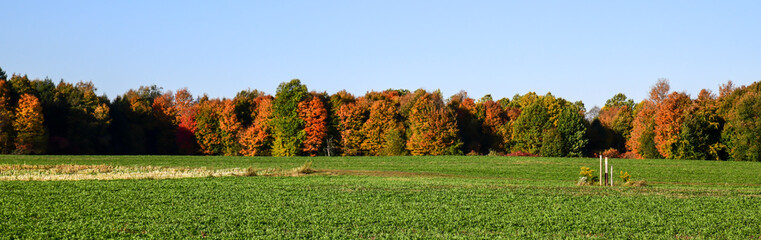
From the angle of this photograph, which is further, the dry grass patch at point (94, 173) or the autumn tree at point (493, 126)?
the autumn tree at point (493, 126)

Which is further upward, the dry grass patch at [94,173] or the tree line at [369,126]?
the tree line at [369,126]

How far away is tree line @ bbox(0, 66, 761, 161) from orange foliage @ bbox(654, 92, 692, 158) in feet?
0.31

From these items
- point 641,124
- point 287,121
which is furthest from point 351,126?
point 641,124

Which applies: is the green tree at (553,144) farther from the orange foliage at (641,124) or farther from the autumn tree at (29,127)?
the autumn tree at (29,127)

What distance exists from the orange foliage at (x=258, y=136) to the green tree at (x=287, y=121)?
86cm

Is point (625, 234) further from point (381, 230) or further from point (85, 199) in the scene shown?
point (85, 199)

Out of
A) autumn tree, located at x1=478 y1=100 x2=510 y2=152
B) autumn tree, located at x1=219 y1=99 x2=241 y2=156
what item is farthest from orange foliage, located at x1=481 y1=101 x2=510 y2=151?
autumn tree, located at x1=219 y1=99 x2=241 y2=156

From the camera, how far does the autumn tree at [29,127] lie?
65.6m

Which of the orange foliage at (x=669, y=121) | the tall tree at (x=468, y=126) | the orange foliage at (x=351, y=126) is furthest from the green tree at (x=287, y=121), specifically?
the orange foliage at (x=669, y=121)

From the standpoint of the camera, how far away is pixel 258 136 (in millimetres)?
77375

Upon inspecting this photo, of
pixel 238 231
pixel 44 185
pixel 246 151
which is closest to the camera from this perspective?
pixel 238 231

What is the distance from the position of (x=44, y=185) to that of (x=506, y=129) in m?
60.0

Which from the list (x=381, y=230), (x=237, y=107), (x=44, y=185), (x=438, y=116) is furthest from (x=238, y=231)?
(x=237, y=107)

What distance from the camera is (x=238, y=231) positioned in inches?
603
